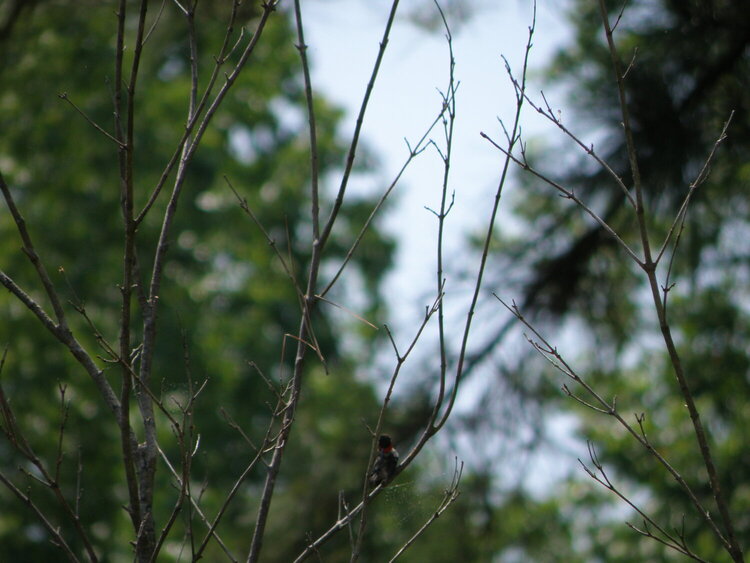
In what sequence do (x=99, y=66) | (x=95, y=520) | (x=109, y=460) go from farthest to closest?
(x=99, y=66)
(x=109, y=460)
(x=95, y=520)

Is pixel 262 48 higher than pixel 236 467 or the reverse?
higher

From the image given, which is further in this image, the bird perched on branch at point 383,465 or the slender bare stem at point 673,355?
the bird perched on branch at point 383,465

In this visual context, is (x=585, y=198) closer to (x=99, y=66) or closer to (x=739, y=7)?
(x=739, y=7)

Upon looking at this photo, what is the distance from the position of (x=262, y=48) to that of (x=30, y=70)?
391cm

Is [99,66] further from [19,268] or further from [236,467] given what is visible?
[236,467]

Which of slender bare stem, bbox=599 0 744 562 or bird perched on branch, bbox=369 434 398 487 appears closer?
slender bare stem, bbox=599 0 744 562

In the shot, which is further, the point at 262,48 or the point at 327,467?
the point at 262,48

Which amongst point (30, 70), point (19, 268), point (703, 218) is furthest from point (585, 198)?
point (30, 70)

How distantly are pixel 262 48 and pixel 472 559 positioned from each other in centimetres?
978

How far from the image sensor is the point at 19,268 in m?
9.27

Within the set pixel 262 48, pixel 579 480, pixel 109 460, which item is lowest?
pixel 109 460

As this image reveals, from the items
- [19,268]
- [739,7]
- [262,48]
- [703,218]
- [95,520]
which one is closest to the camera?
[739,7]

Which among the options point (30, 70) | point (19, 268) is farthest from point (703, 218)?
point (30, 70)

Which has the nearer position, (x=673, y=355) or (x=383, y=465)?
(x=673, y=355)
